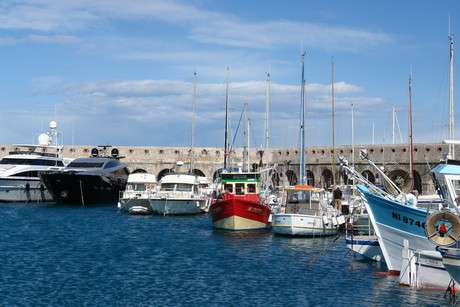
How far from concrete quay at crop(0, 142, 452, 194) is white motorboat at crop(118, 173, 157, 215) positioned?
7412 millimetres

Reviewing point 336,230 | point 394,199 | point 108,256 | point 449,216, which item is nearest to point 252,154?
point 336,230

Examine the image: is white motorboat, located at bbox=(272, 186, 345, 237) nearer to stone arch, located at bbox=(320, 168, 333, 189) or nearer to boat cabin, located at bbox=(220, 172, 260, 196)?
boat cabin, located at bbox=(220, 172, 260, 196)

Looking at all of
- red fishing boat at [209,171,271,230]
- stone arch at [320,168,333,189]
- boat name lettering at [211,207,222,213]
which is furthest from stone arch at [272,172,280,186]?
boat name lettering at [211,207,222,213]

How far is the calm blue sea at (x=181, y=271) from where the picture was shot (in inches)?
772

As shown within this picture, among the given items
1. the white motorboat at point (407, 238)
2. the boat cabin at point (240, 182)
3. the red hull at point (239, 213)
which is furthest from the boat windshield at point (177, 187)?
the white motorboat at point (407, 238)

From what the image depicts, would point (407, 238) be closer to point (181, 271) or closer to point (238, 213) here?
point (181, 271)

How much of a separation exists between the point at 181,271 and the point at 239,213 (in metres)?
10.6

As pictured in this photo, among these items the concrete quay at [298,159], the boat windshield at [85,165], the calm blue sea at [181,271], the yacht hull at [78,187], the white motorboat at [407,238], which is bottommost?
the calm blue sea at [181,271]

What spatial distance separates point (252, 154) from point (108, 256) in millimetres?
40931

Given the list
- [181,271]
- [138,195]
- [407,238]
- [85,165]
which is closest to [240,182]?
[138,195]

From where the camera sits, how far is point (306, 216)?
107ft

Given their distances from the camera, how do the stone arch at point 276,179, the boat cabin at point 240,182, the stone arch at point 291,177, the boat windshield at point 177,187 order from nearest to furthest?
1. the boat cabin at point 240,182
2. the boat windshield at point 177,187
3. the stone arch at point 276,179
4. the stone arch at point 291,177

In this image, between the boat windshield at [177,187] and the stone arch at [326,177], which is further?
the stone arch at [326,177]

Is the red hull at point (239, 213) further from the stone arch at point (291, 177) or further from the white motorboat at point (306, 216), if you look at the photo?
the stone arch at point (291, 177)
